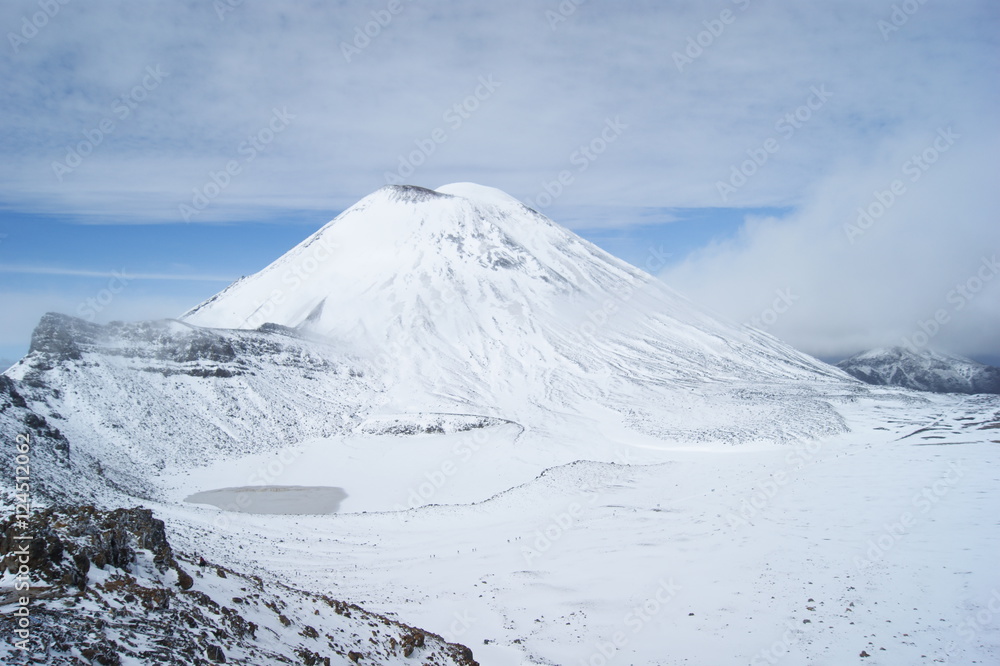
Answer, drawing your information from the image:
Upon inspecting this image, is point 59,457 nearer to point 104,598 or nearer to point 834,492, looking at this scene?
point 104,598

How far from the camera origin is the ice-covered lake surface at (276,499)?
27.1m

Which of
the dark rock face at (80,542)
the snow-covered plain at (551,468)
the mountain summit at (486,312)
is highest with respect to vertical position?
the mountain summit at (486,312)

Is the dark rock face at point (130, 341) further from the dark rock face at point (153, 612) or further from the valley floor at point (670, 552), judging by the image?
the dark rock face at point (153, 612)

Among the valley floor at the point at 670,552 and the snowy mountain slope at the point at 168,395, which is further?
the snowy mountain slope at the point at 168,395

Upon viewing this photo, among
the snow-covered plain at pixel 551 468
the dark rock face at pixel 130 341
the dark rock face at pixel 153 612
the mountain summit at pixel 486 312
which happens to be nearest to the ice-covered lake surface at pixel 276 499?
the snow-covered plain at pixel 551 468


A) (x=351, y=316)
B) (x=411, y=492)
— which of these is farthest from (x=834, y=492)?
(x=351, y=316)

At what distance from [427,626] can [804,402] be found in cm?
4511

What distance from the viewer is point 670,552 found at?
61.6 ft

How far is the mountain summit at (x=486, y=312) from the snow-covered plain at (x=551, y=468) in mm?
508

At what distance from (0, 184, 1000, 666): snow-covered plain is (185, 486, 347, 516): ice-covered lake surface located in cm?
98

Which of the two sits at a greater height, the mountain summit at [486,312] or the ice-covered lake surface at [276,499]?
the mountain summit at [486,312]

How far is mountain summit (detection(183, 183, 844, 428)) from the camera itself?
186ft

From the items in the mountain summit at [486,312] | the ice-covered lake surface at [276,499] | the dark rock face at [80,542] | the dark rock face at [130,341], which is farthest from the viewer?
the mountain summit at [486,312]

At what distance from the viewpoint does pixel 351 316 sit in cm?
6881
